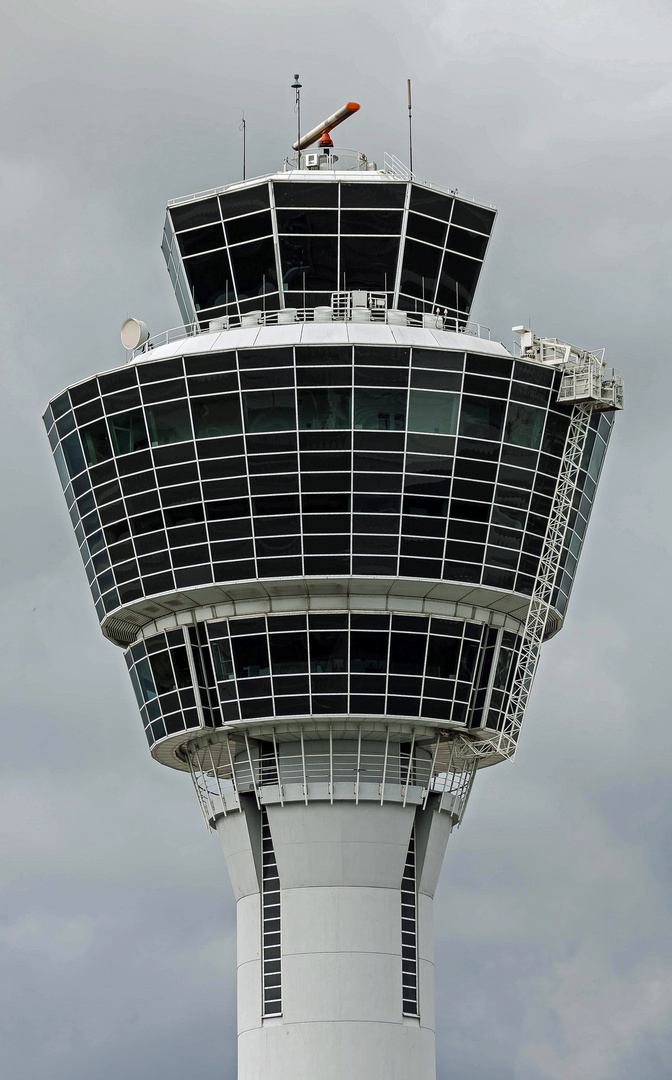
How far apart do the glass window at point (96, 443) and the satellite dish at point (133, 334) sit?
5063 mm

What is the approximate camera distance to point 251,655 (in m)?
80.2

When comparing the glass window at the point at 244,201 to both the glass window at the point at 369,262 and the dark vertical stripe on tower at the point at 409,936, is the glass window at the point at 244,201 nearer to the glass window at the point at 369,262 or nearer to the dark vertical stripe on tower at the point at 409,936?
the glass window at the point at 369,262

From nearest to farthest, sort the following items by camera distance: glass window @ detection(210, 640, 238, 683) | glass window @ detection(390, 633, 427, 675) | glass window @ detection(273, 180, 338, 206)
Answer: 1. glass window @ detection(390, 633, 427, 675)
2. glass window @ detection(210, 640, 238, 683)
3. glass window @ detection(273, 180, 338, 206)

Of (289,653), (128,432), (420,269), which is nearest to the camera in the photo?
(289,653)

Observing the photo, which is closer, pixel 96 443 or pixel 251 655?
pixel 251 655

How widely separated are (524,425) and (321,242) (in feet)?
41.4

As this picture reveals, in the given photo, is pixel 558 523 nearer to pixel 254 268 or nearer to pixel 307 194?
pixel 254 268

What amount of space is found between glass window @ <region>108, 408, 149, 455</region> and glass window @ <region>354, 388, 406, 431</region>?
30.0 feet

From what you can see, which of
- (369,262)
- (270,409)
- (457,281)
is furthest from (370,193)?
(270,409)

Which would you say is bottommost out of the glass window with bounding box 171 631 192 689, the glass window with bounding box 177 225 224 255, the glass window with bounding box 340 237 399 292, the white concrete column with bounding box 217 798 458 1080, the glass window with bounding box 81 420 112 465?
the white concrete column with bounding box 217 798 458 1080

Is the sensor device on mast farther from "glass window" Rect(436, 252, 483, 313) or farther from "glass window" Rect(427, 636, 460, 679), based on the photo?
"glass window" Rect(427, 636, 460, 679)

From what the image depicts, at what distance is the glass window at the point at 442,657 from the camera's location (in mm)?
80312

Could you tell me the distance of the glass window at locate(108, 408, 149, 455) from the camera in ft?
264

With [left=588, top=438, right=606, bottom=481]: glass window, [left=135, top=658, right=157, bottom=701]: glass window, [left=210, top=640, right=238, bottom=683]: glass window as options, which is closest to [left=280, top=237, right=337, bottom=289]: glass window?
[left=588, top=438, right=606, bottom=481]: glass window
